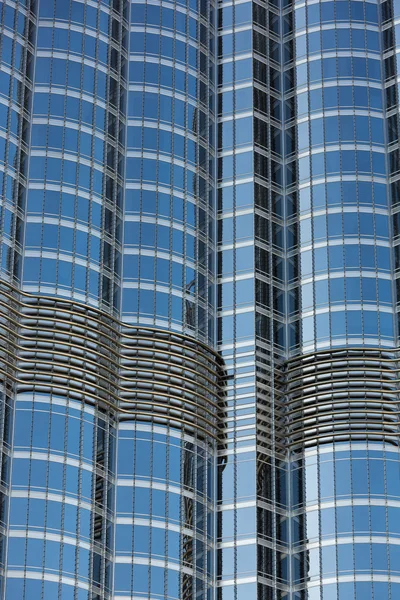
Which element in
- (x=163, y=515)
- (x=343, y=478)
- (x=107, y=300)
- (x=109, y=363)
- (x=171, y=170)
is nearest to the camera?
(x=163, y=515)

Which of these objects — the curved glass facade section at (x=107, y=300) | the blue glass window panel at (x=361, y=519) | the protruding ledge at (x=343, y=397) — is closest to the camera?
the curved glass facade section at (x=107, y=300)

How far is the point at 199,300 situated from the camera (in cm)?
11475

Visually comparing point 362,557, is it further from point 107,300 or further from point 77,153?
point 77,153

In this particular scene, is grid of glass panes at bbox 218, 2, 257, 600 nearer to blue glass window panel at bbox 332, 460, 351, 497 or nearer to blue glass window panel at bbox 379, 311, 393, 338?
blue glass window panel at bbox 332, 460, 351, 497

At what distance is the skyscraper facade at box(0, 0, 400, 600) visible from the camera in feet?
339

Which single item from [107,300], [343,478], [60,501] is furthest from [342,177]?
[60,501]

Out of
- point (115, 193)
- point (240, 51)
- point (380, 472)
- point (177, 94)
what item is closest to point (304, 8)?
point (240, 51)

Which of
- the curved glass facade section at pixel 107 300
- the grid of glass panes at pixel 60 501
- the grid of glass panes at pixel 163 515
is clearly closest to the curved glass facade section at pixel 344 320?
the grid of glass panes at pixel 163 515

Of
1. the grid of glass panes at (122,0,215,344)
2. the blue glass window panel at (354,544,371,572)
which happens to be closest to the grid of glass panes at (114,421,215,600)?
the grid of glass panes at (122,0,215,344)

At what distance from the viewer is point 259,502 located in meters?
108

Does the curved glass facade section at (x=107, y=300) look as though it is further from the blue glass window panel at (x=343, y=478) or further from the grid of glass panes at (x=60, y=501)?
the blue glass window panel at (x=343, y=478)

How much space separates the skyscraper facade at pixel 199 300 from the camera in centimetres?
10338

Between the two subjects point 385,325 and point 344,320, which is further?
point 385,325

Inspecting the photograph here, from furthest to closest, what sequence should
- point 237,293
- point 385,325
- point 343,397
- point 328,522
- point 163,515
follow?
1. point 237,293
2. point 385,325
3. point 343,397
4. point 328,522
5. point 163,515
